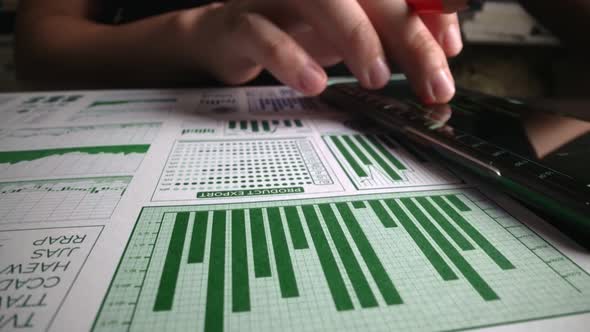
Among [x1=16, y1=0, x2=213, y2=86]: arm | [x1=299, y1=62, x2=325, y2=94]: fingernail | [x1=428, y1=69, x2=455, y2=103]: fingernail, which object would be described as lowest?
[x1=428, y1=69, x2=455, y2=103]: fingernail

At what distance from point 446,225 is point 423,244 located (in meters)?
0.03

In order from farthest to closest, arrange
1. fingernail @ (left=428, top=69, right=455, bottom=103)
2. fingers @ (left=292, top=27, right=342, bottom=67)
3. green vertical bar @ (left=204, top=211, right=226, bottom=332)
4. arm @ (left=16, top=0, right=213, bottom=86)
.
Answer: arm @ (left=16, top=0, right=213, bottom=86), fingers @ (left=292, top=27, right=342, bottom=67), fingernail @ (left=428, top=69, right=455, bottom=103), green vertical bar @ (left=204, top=211, right=226, bottom=332)

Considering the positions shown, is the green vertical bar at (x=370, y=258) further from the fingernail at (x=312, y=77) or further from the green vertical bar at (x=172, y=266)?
the fingernail at (x=312, y=77)

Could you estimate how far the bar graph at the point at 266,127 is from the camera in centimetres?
42

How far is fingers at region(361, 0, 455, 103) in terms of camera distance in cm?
43

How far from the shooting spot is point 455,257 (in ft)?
→ 0.74

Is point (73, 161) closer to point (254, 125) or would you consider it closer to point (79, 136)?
point (79, 136)

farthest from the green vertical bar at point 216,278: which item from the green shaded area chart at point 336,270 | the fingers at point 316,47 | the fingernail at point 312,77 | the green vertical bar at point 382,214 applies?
the fingers at point 316,47

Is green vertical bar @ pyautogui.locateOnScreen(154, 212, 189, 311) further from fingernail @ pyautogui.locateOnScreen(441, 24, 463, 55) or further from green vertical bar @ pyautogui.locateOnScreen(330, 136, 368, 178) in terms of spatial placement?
fingernail @ pyautogui.locateOnScreen(441, 24, 463, 55)

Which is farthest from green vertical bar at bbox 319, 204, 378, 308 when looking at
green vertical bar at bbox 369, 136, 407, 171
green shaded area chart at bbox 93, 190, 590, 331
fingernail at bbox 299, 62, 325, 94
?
fingernail at bbox 299, 62, 325, 94

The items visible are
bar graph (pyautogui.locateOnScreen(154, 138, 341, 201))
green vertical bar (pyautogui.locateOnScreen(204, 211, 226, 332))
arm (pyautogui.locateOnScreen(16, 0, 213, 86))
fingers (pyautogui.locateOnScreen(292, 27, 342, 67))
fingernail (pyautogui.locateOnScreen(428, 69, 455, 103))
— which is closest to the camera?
green vertical bar (pyautogui.locateOnScreen(204, 211, 226, 332))

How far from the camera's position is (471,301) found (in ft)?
0.63

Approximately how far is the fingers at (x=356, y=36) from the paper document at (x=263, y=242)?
0.10 meters

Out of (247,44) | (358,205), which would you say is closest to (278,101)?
(247,44)
